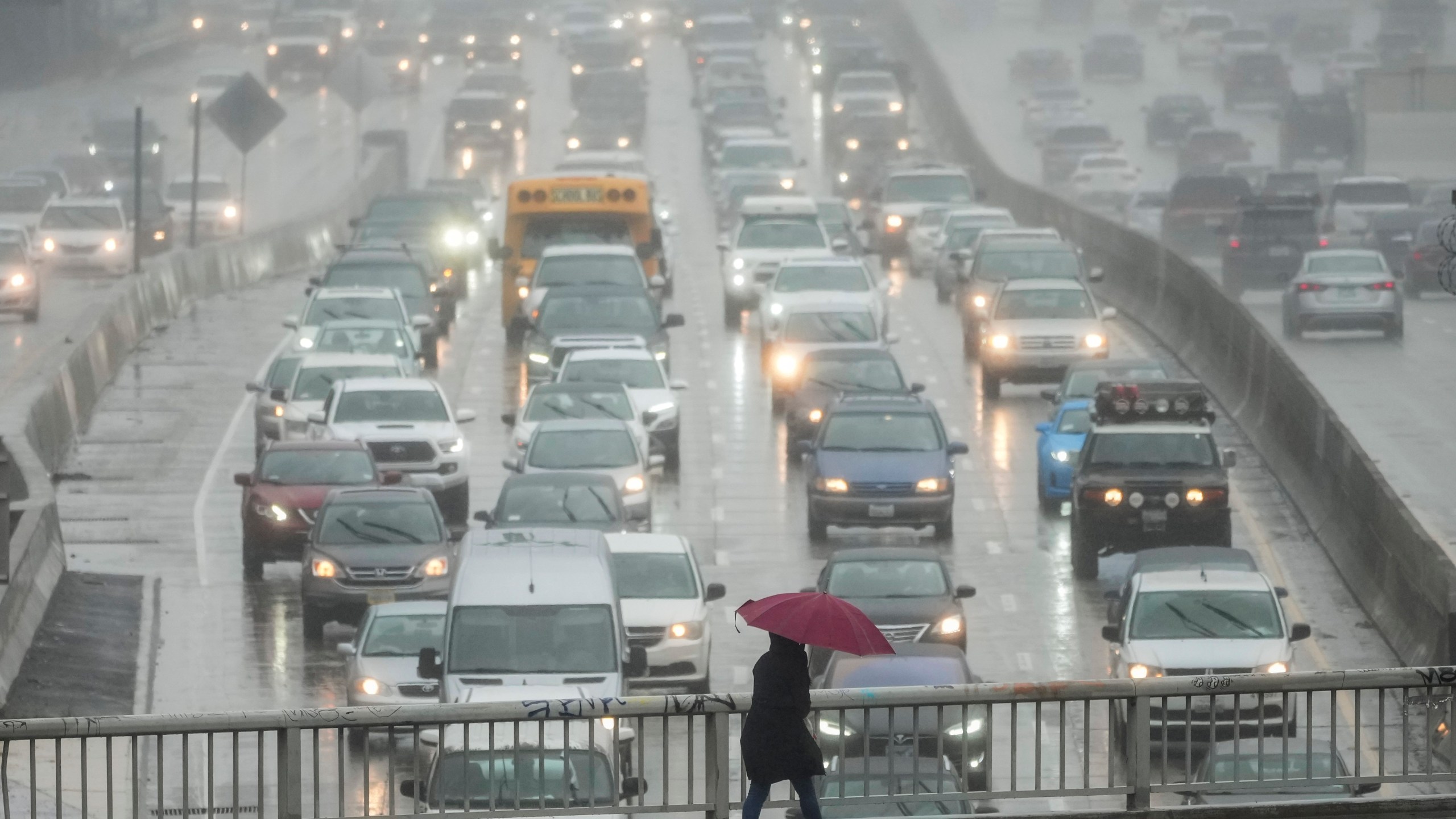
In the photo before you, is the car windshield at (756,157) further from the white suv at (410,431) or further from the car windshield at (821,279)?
the white suv at (410,431)

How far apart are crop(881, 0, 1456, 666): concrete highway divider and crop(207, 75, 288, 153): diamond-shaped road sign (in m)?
16.5

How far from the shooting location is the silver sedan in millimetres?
41875

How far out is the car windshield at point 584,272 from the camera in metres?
41.2

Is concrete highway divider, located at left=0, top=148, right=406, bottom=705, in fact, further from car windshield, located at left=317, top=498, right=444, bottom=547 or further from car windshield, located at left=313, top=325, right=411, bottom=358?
car windshield, located at left=313, top=325, right=411, bottom=358

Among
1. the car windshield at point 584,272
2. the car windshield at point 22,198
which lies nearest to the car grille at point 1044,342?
the car windshield at point 584,272

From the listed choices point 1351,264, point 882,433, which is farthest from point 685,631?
point 1351,264

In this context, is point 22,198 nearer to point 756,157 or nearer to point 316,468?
point 756,157

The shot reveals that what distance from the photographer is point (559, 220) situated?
4403 centimetres

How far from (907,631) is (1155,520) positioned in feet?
15.6

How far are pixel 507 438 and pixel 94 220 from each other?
19462 mm

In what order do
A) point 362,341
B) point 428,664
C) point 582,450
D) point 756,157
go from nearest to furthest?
point 428,664 < point 582,450 < point 362,341 < point 756,157

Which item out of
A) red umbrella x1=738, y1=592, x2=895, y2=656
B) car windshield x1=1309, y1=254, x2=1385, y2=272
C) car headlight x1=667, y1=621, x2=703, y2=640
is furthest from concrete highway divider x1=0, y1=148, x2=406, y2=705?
car windshield x1=1309, y1=254, x2=1385, y2=272

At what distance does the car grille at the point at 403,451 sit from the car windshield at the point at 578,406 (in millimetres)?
1758

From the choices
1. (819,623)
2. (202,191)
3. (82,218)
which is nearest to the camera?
(819,623)
